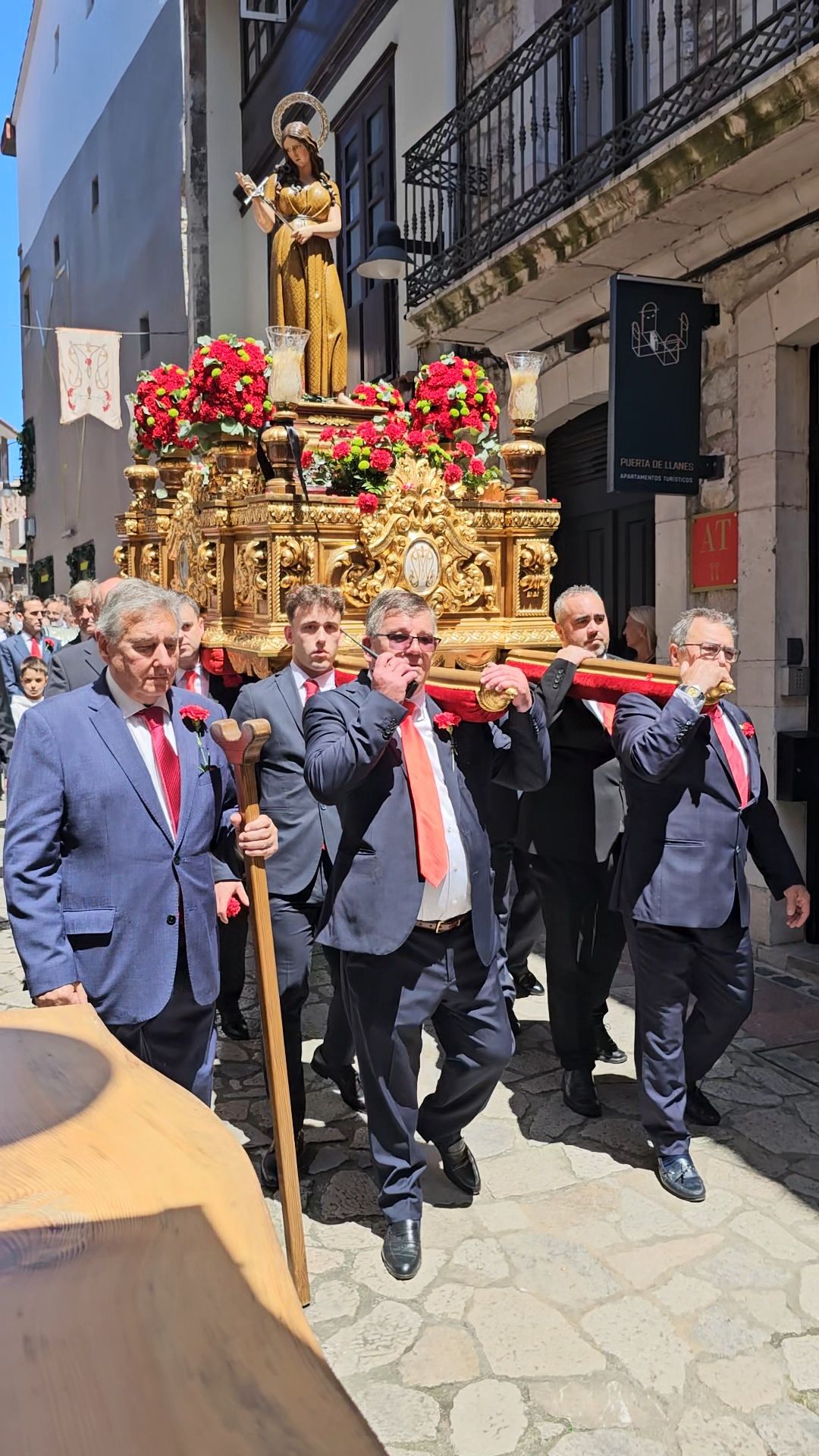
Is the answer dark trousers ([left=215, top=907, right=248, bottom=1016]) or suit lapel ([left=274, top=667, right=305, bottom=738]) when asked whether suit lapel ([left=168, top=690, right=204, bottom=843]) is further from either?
dark trousers ([left=215, top=907, right=248, bottom=1016])

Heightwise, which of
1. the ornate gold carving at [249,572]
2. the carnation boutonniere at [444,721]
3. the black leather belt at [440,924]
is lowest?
the black leather belt at [440,924]

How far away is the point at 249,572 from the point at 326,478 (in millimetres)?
659

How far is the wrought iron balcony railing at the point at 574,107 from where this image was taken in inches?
262

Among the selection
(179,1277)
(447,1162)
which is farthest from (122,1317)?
(447,1162)

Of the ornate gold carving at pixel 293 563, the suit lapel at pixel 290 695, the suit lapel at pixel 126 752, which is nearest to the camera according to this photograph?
the suit lapel at pixel 126 752

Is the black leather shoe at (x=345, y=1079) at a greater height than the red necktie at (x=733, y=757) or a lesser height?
lesser

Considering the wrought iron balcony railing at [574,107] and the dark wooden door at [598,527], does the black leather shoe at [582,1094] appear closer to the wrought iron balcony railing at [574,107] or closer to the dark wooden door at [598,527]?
the dark wooden door at [598,527]

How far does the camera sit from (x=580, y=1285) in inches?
134

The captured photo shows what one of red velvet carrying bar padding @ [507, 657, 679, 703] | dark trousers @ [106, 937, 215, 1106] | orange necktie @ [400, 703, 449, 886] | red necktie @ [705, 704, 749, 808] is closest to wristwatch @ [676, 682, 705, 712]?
red velvet carrying bar padding @ [507, 657, 679, 703]

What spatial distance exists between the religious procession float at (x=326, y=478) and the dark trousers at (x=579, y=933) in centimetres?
96

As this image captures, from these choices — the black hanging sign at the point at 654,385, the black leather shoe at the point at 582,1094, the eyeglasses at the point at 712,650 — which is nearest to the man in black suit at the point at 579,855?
the black leather shoe at the point at 582,1094

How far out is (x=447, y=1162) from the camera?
402 cm

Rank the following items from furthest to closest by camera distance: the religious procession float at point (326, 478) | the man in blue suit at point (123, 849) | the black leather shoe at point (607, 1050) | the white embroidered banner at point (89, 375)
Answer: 1. the white embroidered banner at point (89, 375)
2. the religious procession float at point (326, 478)
3. the black leather shoe at point (607, 1050)
4. the man in blue suit at point (123, 849)

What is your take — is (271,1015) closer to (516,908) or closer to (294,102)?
(516,908)
